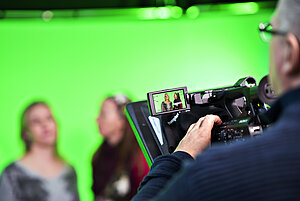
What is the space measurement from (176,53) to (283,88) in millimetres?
2369

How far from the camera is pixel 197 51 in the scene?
10.0 ft

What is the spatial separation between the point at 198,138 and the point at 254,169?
0.54m

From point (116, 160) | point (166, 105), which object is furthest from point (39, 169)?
point (166, 105)

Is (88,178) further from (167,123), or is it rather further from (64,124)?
(167,123)

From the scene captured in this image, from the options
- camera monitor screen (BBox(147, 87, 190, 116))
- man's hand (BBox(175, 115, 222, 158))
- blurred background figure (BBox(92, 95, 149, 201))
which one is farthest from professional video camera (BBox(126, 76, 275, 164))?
blurred background figure (BBox(92, 95, 149, 201))

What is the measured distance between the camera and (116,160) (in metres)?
2.86

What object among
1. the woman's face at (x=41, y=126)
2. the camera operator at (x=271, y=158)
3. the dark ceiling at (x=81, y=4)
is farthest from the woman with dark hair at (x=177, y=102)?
the dark ceiling at (x=81, y=4)

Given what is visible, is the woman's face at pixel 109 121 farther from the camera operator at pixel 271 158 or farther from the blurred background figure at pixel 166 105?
the camera operator at pixel 271 158

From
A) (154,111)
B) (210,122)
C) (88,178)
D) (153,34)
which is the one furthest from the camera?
(153,34)

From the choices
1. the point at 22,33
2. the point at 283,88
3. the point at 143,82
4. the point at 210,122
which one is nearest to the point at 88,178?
the point at 143,82

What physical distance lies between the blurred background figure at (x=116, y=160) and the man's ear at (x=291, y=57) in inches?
89.2

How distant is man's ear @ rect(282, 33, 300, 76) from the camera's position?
2.05 ft

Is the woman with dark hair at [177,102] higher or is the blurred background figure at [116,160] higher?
the woman with dark hair at [177,102]

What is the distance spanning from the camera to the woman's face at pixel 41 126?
2.79m
